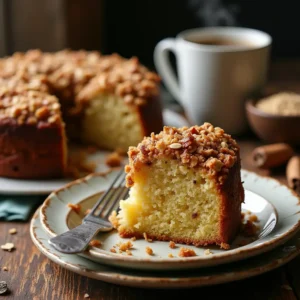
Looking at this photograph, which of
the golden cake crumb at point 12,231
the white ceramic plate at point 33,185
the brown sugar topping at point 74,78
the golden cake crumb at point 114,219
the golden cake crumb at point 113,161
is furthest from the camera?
the brown sugar topping at point 74,78

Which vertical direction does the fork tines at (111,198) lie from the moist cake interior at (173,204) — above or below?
below

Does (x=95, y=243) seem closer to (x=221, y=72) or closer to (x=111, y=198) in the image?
(x=111, y=198)

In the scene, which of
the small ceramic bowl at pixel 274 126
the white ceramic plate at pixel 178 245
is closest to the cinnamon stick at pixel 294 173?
the small ceramic bowl at pixel 274 126

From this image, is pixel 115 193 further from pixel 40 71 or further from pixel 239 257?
pixel 40 71

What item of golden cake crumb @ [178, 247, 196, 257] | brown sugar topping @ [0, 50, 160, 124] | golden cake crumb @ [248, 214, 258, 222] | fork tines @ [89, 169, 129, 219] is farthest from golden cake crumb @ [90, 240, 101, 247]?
brown sugar topping @ [0, 50, 160, 124]

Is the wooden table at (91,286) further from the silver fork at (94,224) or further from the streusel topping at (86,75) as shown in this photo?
the streusel topping at (86,75)

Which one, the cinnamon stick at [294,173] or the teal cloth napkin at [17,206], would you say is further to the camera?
the cinnamon stick at [294,173]

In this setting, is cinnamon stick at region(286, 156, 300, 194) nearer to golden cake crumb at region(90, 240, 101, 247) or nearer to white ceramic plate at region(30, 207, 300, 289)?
white ceramic plate at region(30, 207, 300, 289)

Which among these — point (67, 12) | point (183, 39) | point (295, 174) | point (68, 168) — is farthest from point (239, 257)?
point (67, 12)
